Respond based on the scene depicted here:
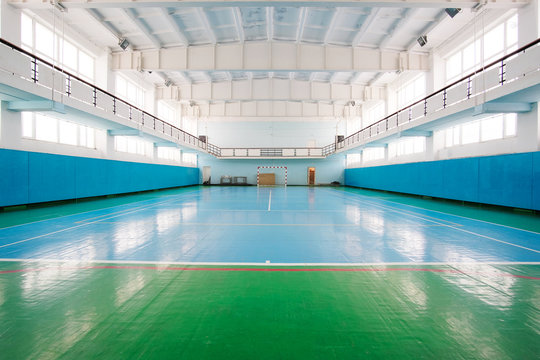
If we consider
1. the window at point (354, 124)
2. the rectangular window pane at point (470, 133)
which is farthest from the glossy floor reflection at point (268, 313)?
the window at point (354, 124)

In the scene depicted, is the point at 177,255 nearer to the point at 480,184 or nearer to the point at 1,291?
the point at 1,291

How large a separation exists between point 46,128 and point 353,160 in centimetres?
3124

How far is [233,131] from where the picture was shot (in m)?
36.2

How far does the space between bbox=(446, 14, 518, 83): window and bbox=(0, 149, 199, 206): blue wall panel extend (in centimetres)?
2049

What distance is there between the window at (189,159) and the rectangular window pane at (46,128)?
18383mm

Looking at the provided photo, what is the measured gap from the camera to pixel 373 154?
29094 millimetres

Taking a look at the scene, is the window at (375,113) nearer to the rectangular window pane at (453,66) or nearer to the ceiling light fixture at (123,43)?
the rectangular window pane at (453,66)

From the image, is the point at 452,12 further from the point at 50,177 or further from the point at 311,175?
the point at 311,175

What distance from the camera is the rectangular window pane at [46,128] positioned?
43.0 ft

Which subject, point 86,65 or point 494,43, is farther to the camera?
point 86,65

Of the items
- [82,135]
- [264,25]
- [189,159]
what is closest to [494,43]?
[264,25]

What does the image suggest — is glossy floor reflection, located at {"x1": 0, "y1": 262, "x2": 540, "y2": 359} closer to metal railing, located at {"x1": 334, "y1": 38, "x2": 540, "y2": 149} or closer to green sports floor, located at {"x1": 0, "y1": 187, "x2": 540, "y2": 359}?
green sports floor, located at {"x1": 0, "y1": 187, "x2": 540, "y2": 359}

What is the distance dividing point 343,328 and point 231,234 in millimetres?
4398

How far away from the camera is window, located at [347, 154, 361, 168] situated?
33162mm
